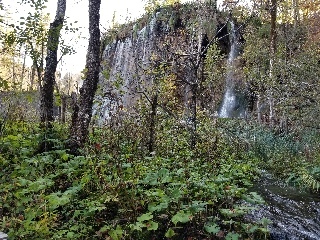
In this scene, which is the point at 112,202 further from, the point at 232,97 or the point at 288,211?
the point at 232,97

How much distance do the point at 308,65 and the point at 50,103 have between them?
29.0 ft

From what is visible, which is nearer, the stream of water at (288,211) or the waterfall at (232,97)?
the stream of water at (288,211)

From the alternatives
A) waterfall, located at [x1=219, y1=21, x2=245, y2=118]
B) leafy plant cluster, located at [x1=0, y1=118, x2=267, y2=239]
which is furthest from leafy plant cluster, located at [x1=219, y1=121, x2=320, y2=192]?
waterfall, located at [x1=219, y1=21, x2=245, y2=118]

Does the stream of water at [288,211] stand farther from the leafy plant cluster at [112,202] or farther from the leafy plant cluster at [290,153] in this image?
the leafy plant cluster at [112,202]

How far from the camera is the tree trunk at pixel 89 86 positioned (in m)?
6.48

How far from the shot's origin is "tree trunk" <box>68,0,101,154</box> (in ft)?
21.3

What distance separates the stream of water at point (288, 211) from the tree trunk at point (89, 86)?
3.35 meters

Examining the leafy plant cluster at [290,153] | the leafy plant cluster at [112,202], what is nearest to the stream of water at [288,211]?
the leafy plant cluster at [290,153]

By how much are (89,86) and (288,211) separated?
13.6 feet

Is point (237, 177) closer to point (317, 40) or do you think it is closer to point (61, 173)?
point (61, 173)

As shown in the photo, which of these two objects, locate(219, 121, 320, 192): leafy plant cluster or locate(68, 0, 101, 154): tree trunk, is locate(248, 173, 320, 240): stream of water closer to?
locate(219, 121, 320, 192): leafy plant cluster

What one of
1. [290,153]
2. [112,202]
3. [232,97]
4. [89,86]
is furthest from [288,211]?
[232,97]

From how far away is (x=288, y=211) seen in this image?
578 centimetres

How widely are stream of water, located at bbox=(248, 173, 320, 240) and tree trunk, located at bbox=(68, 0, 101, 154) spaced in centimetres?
335
